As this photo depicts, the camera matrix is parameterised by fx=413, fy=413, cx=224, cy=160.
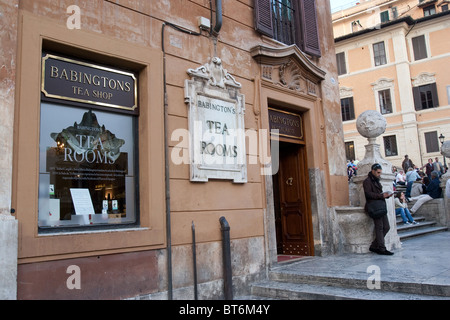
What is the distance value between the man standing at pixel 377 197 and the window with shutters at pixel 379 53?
88.2ft

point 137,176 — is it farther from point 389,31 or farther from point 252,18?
point 389,31

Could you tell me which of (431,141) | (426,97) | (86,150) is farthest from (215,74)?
(426,97)

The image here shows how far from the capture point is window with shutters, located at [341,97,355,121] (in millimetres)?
33406

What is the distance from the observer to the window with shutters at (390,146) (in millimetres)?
31134

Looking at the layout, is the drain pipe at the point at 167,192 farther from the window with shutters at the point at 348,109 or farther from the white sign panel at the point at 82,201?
the window with shutters at the point at 348,109

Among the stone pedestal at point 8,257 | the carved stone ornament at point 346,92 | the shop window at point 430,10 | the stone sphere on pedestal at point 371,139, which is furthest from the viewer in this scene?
the shop window at point 430,10

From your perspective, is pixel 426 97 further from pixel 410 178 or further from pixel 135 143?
pixel 135 143

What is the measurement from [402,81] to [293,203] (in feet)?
85.0

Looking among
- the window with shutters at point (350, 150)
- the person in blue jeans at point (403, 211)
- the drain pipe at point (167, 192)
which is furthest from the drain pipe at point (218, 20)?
the window with shutters at point (350, 150)

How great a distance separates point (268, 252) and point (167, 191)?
96.3 inches

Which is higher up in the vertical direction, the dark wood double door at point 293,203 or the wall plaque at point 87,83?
the wall plaque at point 87,83

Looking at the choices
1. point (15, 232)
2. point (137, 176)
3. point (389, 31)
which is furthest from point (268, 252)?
point (389, 31)

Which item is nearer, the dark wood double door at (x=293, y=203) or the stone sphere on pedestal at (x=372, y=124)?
the dark wood double door at (x=293, y=203)

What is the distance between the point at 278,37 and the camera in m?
8.88
